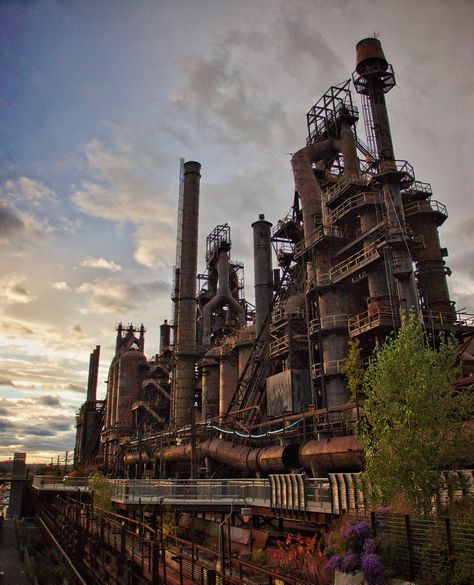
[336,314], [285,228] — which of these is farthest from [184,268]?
[336,314]

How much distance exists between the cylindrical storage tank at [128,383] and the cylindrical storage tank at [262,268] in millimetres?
33053

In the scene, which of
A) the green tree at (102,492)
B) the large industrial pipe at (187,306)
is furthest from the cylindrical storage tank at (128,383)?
the green tree at (102,492)

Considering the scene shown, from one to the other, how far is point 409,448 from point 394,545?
384 centimetres

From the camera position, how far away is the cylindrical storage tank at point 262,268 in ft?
188

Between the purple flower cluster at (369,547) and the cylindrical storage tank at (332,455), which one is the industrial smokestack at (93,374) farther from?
the purple flower cluster at (369,547)

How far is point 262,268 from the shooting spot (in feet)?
197

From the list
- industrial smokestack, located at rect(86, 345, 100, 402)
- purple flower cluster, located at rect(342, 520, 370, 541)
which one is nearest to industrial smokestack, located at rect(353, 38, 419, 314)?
purple flower cluster, located at rect(342, 520, 370, 541)

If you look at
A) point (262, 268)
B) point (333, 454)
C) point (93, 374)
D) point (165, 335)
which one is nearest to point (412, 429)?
point (333, 454)

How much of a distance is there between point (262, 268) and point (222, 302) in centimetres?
1836

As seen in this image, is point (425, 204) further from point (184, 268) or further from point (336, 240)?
point (184, 268)

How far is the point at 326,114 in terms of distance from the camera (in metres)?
53.7

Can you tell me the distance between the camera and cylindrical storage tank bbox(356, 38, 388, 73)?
42.6 meters

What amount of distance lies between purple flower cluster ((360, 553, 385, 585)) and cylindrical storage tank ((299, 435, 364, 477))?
12.8 meters

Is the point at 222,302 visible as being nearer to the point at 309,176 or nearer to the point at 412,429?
the point at 309,176
